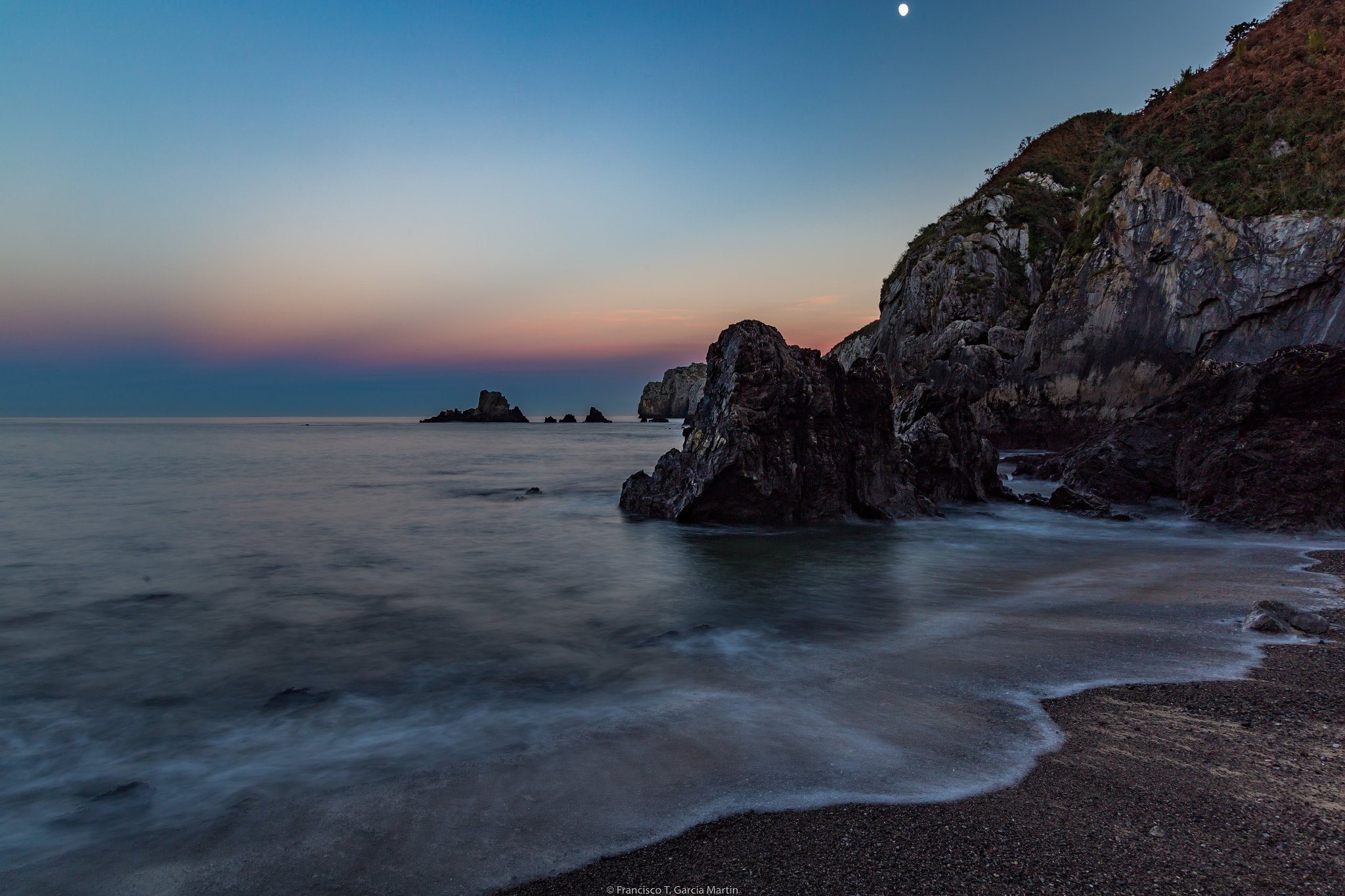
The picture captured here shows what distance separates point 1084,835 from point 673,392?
139329 mm

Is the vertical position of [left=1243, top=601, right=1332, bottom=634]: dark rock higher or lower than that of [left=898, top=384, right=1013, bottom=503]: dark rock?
lower

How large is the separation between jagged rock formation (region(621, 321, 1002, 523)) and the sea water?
2.26ft

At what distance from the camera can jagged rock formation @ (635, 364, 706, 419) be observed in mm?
138125

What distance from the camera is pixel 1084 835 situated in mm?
2461

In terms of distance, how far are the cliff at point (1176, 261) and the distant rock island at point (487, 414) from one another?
356 ft

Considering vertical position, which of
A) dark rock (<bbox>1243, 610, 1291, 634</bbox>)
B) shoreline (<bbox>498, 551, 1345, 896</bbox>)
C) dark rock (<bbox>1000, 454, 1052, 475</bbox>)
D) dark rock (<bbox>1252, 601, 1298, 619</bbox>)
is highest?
dark rock (<bbox>1000, 454, 1052, 475</bbox>)

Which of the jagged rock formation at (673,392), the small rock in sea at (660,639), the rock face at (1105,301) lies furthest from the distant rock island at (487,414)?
the small rock in sea at (660,639)

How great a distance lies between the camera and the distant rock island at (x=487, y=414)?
419ft

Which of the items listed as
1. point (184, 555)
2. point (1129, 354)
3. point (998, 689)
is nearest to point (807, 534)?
point (998, 689)

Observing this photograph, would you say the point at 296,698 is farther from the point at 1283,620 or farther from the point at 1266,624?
the point at 1283,620

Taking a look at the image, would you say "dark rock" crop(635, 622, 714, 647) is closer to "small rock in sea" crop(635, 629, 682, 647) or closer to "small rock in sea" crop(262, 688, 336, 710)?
"small rock in sea" crop(635, 629, 682, 647)

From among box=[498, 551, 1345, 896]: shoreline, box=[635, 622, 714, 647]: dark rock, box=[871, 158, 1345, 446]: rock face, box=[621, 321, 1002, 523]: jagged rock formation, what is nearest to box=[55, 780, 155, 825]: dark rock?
box=[498, 551, 1345, 896]: shoreline

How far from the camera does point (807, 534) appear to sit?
1080 cm

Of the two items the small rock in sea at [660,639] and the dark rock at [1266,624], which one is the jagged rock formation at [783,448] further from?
the dark rock at [1266,624]
